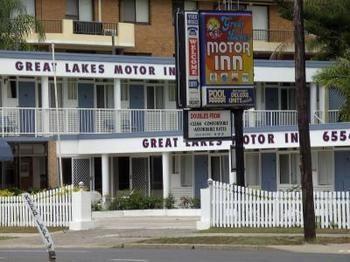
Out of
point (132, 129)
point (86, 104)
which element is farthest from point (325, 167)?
point (86, 104)

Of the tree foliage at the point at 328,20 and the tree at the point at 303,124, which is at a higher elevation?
the tree foliage at the point at 328,20

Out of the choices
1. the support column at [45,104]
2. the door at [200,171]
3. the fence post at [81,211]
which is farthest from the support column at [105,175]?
the fence post at [81,211]

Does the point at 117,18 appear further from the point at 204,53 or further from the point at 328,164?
the point at 204,53

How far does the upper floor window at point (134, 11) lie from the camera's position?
4731 cm

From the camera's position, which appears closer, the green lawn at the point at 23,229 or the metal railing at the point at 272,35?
the green lawn at the point at 23,229

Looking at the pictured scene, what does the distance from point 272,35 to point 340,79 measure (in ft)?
51.0

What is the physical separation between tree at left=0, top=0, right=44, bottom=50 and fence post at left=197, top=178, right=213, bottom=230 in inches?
666

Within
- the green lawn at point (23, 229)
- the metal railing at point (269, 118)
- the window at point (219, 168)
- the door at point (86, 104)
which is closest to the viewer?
the green lawn at point (23, 229)

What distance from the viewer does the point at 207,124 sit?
2689 cm

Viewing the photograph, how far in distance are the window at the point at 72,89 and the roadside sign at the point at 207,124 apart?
1415 cm

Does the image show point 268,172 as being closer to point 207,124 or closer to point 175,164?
point 175,164

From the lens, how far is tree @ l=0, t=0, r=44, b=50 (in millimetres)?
39125

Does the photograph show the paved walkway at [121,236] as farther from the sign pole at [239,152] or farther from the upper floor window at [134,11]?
the upper floor window at [134,11]

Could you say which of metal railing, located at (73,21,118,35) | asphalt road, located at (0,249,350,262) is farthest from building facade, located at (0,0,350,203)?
asphalt road, located at (0,249,350,262)
